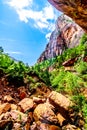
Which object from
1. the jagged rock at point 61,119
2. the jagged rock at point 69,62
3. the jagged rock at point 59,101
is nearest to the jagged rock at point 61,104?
the jagged rock at point 59,101

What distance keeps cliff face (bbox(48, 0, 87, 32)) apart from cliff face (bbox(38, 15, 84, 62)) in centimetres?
2770

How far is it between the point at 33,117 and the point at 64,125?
874 millimetres

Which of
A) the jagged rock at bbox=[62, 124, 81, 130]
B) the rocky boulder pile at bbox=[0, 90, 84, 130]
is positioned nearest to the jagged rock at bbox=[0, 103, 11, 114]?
the rocky boulder pile at bbox=[0, 90, 84, 130]

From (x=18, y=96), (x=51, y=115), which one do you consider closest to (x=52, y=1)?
(x=51, y=115)

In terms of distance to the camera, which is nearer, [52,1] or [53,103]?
[52,1]

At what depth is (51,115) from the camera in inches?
349

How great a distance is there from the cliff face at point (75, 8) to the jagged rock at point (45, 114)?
2.87 m

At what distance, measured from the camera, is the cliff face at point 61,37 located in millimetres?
36147

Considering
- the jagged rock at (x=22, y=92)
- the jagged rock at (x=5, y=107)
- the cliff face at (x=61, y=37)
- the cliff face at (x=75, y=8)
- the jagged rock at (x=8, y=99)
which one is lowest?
the jagged rock at (x=5, y=107)

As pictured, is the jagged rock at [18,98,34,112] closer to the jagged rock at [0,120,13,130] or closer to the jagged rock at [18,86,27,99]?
the jagged rock at [0,120,13,130]

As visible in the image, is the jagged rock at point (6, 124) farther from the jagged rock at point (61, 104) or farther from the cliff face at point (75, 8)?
the cliff face at point (75, 8)

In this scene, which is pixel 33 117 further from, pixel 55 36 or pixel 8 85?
pixel 55 36

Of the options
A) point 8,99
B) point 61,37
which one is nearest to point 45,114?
point 8,99

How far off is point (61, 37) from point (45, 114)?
30.5 metres
